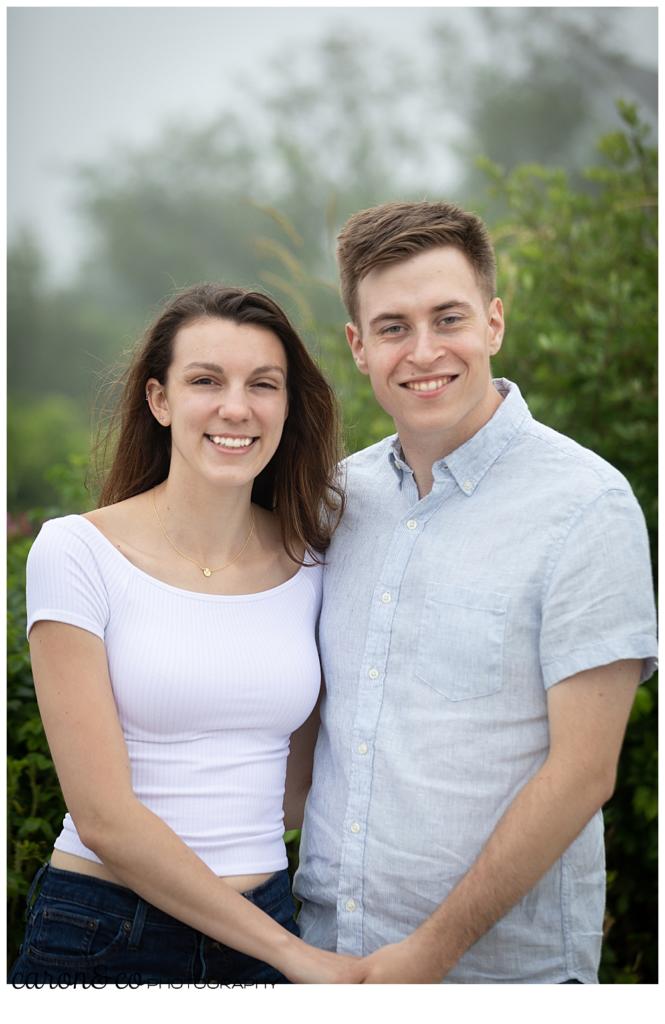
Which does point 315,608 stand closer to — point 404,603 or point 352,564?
point 352,564

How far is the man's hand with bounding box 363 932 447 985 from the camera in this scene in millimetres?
1903

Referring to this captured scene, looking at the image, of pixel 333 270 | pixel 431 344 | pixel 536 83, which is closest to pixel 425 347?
pixel 431 344

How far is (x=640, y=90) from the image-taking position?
595cm

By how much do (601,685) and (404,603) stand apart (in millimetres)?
445

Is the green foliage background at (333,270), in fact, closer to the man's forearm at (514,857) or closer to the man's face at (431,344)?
the man's face at (431,344)

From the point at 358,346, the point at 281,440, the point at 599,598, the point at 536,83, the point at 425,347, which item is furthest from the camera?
the point at 536,83

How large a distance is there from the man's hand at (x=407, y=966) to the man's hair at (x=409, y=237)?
1.33 meters

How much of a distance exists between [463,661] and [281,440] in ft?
2.64

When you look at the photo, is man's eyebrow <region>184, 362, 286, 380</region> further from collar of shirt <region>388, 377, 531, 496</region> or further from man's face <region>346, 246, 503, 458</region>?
collar of shirt <region>388, 377, 531, 496</region>

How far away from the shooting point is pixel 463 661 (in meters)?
1.97

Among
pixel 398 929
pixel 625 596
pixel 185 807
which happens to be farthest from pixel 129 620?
pixel 625 596

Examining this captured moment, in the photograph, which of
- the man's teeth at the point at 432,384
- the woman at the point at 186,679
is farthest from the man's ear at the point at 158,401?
the man's teeth at the point at 432,384

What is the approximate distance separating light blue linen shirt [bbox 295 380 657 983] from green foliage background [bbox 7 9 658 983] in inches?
24.4

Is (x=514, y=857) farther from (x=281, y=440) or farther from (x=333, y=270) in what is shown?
(x=333, y=270)
